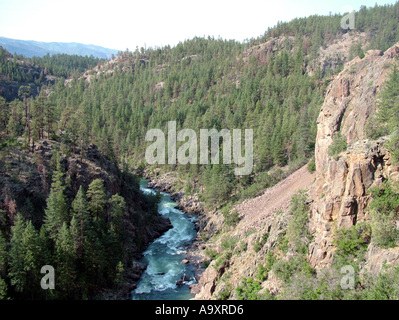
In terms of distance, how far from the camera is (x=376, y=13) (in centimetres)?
16212

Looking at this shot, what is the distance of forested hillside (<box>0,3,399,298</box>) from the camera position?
39.3 metres

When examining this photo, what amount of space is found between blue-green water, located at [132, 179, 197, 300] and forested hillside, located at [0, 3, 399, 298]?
482cm

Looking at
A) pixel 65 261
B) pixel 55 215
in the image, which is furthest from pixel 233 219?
pixel 55 215

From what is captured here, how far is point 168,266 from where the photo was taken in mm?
45750

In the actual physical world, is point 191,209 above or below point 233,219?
below

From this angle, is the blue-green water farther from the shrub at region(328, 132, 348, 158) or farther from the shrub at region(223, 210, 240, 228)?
the shrub at region(328, 132, 348, 158)

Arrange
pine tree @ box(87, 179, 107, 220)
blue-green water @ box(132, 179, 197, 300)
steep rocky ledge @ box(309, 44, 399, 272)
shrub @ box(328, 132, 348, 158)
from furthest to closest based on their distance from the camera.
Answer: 1. pine tree @ box(87, 179, 107, 220)
2. blue-green water @ box(132, 179, 197, 300)
3. shrub @ box(328, 132, 348, 158)
4. steep rocky ledge @ box(309, 44, 399, 272)

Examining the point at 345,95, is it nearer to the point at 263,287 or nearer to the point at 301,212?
the point at 301,212

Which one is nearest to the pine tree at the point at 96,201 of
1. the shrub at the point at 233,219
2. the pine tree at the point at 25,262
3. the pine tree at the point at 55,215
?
the pine tree at the point at 55,215

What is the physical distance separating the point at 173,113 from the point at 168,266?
263 feet

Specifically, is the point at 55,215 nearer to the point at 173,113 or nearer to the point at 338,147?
the point at 338,147

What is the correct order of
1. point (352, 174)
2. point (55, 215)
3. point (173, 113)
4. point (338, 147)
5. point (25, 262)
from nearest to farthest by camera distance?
point (352, 174) < point (338, 147) < point (25, 262) < point (55, 215) < point (173, 113)

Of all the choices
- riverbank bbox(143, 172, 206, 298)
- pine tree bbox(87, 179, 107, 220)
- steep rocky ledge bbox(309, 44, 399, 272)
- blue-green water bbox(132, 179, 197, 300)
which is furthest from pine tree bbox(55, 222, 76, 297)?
steep rocky ledge bbox(309, 44, 399, 272)

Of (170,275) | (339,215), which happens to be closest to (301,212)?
(339,215)
